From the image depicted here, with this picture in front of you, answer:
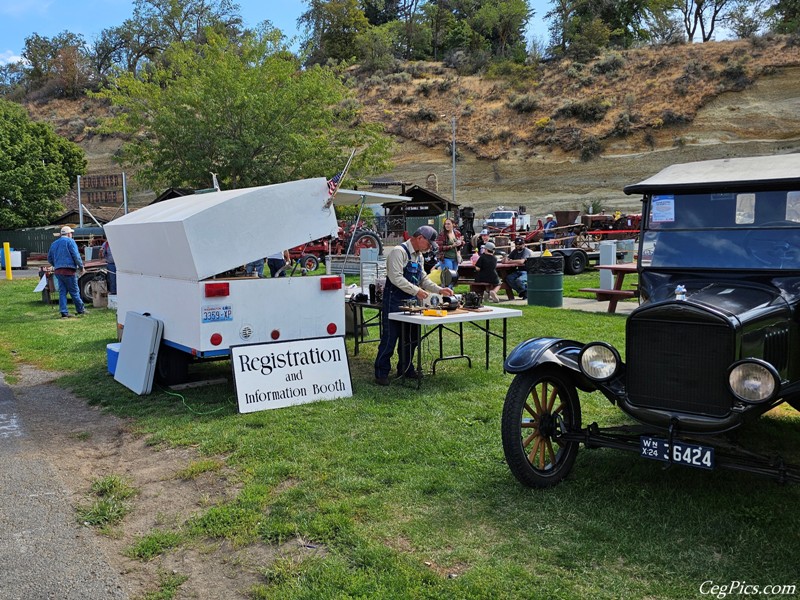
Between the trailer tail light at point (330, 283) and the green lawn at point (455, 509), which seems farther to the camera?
the trailer tail light at point (330, 283)

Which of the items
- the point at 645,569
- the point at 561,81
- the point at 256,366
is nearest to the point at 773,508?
the point at 645,569

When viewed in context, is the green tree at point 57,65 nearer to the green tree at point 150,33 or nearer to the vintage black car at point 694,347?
the green tree at point 150,33

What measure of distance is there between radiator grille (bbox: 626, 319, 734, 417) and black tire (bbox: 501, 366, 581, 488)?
0.54 meters

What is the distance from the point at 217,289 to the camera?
641cm

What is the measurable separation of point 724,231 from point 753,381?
1585 millimetres

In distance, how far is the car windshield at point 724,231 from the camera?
470cm

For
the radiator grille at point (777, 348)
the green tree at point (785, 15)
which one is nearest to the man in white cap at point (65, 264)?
the radiator grille at point (777, 348)

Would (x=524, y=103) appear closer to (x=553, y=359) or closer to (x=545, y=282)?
(x=545, y=282)

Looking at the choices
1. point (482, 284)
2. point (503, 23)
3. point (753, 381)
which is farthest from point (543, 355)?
point (503, 23)

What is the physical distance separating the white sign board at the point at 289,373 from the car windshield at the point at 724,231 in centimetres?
316

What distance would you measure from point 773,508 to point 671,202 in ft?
7.54

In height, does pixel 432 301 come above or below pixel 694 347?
below

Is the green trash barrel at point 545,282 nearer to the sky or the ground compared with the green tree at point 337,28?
nearer to the ground

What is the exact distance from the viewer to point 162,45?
2840 inches
